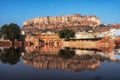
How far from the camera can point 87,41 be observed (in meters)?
82.1

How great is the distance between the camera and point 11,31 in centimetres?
7838

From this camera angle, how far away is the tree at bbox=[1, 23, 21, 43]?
7871 centimetres

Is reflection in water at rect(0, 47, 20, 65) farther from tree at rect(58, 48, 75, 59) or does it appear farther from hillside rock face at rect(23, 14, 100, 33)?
hillside rock face at rect(23, 14, 100, 33)

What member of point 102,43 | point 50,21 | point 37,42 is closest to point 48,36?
point 37,42

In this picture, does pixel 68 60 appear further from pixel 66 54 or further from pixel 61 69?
pixel 66 54

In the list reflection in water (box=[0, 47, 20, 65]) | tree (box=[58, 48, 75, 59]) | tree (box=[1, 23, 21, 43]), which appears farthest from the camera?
tree (box=[1, 23, 21, 43])

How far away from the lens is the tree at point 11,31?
78713mm

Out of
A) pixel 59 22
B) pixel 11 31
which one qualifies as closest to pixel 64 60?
pixel 11 31

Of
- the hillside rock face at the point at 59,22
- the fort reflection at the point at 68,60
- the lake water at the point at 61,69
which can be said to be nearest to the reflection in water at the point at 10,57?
the lake water at the point at 61,69

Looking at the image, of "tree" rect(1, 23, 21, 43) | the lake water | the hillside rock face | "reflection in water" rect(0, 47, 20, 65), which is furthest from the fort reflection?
A: the hillside rock face

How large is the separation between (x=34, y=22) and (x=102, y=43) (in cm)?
12262

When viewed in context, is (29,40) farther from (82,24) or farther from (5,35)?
(82,24)

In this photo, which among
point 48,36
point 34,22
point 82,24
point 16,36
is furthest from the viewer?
point 34,22

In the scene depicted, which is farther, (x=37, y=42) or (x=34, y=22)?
(x=34, y=22)
